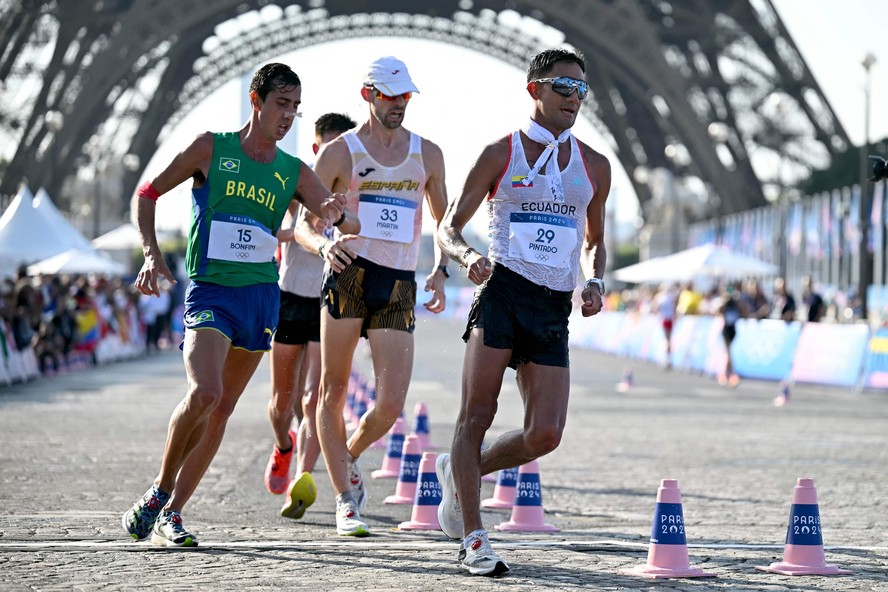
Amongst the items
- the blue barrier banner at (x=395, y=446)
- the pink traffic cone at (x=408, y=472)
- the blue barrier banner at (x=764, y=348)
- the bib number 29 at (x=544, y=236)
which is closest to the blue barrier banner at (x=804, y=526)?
the bib number 29 at (x=544, y=236)

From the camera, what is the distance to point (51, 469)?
10562 mm

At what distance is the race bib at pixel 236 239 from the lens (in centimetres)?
705

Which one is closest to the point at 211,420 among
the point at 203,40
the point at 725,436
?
the point at 725,436

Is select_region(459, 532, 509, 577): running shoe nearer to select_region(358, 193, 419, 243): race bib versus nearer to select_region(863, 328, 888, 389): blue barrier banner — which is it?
select_region(358, 193, 419, 243): race bib

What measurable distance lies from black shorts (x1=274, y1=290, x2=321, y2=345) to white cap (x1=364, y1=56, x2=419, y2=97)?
1694 mm

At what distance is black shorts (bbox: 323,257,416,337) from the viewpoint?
7660 mm

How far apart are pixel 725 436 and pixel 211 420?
8124 mm

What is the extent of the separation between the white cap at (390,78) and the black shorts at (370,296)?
75 centimetres

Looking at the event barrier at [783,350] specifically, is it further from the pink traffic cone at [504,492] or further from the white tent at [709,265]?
the pink traffic cone at [504,492]

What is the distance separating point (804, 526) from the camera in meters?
6.50

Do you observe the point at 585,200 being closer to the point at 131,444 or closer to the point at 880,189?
the point at 131,444

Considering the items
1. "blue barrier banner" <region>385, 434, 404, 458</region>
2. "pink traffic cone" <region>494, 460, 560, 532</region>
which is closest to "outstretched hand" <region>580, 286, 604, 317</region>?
"pink traffic cone" <region>494, 460, 560, 532</region>

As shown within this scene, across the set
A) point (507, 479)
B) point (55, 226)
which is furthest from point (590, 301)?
point (55, 226)

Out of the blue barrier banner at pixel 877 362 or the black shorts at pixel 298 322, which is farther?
the blue barrier banner at pixel 877 362
